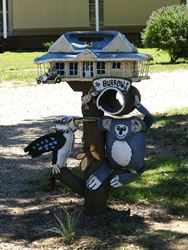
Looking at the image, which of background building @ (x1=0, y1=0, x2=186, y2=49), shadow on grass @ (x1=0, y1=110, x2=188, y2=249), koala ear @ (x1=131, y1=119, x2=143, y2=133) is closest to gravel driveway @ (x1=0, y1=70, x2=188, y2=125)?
shadow on grass @ (x1=0, y1=110, x2=188, y2=249)

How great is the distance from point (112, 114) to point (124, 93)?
6.8 inches

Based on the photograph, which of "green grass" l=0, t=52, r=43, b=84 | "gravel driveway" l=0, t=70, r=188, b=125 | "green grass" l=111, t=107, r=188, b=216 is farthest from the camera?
"green grass" l=0, t=52, r=43, b=84

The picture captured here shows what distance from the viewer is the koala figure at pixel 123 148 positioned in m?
4.49

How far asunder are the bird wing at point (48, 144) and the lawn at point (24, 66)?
10727 mm

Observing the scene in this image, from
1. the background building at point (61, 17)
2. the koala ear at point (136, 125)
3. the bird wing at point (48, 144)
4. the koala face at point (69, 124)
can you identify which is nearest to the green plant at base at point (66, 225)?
the bird wing at point (48, 144)

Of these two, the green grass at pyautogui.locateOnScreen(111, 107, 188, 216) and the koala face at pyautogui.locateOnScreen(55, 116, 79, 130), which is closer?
the koala face at pyautogui.locateOnScreen(55, 116, 79, 130)

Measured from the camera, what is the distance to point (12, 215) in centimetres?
511

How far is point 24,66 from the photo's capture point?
19.3m

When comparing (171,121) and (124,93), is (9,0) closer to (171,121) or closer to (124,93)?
(171,121)

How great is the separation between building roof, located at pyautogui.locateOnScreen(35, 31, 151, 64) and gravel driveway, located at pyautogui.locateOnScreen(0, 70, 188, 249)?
1308 mm

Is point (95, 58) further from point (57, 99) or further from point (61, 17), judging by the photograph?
point (61, 17)

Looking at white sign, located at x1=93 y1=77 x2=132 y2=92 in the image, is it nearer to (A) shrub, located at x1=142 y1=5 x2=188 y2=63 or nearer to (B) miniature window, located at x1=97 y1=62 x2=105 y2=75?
(B) miniature window, located at x1=97 y1=62 x2=105 y2=75

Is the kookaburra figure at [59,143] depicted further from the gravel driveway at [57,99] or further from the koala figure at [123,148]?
the gravel driveway at [57,99]

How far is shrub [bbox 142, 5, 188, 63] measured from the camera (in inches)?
787
